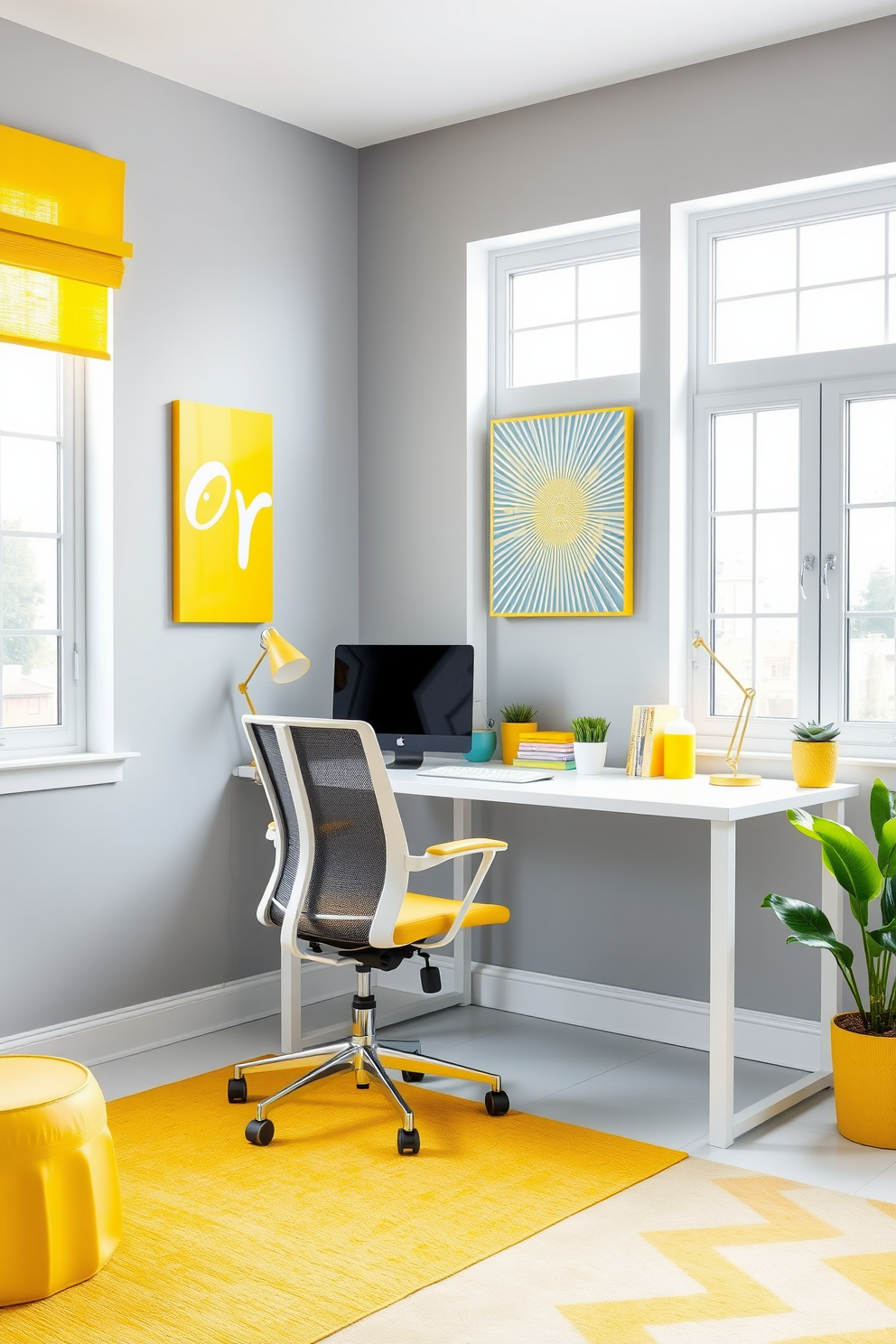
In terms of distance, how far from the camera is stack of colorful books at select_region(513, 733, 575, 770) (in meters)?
3.81

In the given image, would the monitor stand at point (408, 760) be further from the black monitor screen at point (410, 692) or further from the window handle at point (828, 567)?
the window handle at point (828, 567)

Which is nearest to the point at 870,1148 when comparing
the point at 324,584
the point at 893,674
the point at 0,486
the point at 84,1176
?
the point at 893,674

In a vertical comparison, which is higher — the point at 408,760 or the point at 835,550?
the point at 835,550

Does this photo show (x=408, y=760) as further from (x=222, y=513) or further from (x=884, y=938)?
(x=884, y=938)

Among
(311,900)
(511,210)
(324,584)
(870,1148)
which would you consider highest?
(511,210)

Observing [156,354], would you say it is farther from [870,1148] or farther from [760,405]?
[870,1148]

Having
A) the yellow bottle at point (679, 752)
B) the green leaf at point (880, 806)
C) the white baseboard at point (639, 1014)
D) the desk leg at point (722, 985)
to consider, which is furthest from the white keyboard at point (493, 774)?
the green leaf at point (880, 806)

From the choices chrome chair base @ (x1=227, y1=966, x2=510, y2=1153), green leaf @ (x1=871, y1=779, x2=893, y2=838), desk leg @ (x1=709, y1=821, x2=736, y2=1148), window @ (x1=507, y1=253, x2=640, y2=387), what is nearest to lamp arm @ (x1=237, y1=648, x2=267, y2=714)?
chrome chair base @ (x1=227, y1=966, x2=510, y2=1153)

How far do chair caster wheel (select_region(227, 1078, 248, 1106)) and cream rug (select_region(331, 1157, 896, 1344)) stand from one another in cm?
98

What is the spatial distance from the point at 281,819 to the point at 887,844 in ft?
4.73

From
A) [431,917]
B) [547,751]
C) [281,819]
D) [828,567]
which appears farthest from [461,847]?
[828,567]

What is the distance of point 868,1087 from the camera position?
9.87ft

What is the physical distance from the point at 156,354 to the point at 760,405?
174 cm

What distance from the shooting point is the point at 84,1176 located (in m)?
2.35
